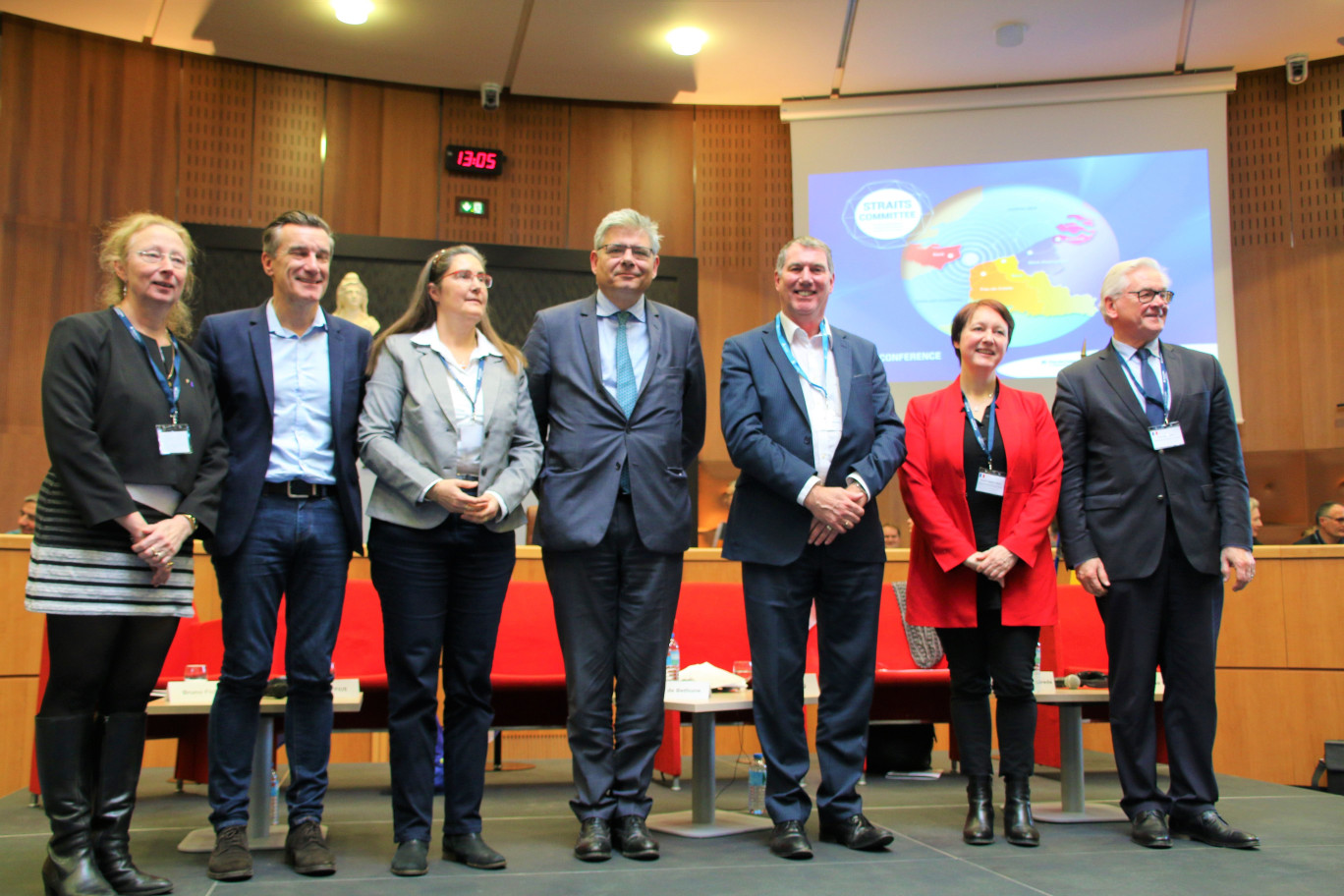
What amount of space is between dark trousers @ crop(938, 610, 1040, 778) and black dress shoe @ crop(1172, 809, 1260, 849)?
0.41 meters

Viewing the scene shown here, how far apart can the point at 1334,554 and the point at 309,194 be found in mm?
6471

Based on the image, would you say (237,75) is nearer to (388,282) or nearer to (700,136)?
(388,282)

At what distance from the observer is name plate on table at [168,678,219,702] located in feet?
10.0

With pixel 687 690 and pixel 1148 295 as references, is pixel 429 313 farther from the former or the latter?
pixel 1148 295

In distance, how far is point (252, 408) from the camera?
7.87 feet

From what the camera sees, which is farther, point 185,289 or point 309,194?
point 309,194

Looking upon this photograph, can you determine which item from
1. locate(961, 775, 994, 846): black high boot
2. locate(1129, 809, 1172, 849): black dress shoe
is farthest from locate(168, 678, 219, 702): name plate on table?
locate(1129, 809, 1172, 849): black dress shoe

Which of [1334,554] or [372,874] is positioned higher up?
[1334,554]

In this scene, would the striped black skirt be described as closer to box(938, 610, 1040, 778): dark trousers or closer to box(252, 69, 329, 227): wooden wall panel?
box(938, 610, 1040, 778): dark trousers

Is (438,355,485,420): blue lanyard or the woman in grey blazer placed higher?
(438,355,485,420): blue lanyard

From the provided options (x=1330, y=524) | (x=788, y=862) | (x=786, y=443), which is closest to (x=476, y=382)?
(x=786, y=443)

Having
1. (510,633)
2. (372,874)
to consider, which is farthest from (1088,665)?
(372,874)

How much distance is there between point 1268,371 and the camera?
7211 mm

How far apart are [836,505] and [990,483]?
516 mm
